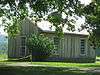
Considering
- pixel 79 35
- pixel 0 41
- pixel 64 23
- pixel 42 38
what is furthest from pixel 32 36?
pixel 0 41

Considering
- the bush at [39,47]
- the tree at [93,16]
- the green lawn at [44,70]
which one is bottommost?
the green lawn at [44,70]

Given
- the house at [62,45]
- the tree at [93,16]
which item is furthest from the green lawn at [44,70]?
the house at [62,45]

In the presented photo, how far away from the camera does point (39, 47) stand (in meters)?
33.8

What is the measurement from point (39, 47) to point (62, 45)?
13.3 feet

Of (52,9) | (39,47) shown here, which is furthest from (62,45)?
(52,9)

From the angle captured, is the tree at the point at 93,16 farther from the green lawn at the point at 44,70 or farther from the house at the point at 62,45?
the house at the point at 62,45

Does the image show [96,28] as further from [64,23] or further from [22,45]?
[22,45]

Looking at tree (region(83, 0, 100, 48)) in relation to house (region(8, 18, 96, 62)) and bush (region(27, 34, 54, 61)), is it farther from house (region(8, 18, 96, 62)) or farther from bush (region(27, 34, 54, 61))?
house (region(8, 18, 96, 62))

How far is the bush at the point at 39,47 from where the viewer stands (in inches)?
1327

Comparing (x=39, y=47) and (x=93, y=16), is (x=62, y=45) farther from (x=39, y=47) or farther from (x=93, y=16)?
(x=93, y=16)

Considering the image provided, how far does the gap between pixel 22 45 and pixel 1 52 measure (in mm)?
12206

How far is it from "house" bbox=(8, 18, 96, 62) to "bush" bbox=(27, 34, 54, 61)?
6.59 feet

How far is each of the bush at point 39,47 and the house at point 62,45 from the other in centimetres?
201

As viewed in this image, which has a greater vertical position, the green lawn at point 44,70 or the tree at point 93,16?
the tree at point 93,16
